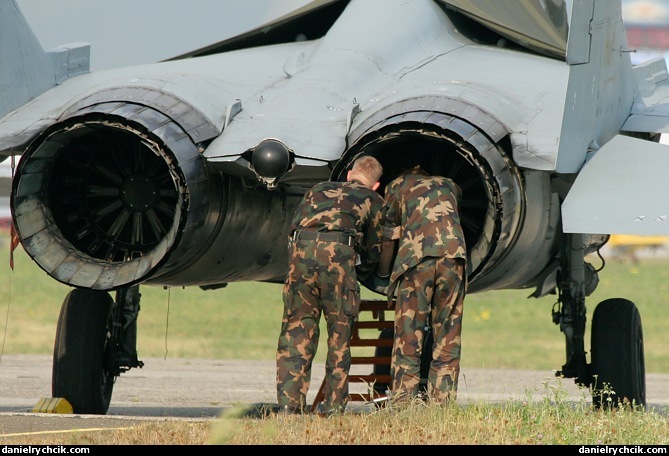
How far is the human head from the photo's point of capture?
7852mm

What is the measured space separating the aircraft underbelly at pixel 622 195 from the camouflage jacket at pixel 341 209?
120 cm

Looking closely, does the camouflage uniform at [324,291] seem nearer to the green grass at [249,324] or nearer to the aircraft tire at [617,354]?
the aircraft tire at [617,354]

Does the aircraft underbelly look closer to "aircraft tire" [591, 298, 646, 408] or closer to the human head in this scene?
the human head

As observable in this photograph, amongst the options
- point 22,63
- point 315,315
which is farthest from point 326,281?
point 22,63

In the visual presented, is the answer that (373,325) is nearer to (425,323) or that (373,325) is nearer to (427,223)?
(425,323)

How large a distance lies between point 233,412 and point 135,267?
286 cm

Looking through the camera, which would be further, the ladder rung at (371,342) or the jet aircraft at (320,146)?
the ladder rung at (371,342)

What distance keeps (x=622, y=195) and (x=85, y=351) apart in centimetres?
413

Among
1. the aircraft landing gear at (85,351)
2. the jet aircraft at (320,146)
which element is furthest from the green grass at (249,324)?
the jet aircraft at (320,146)

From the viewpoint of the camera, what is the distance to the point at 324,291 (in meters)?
7.89

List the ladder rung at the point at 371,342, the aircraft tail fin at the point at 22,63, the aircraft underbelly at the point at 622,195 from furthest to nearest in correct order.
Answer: the ladder rung at the point at 371,342 < the aircraft tail fin at the point at 22,63 < the aircraft underbelly at the point at 622,195

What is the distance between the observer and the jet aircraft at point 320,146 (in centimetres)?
784

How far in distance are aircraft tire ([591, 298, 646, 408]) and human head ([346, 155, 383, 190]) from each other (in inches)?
94.4

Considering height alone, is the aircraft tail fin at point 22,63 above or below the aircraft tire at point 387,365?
above
